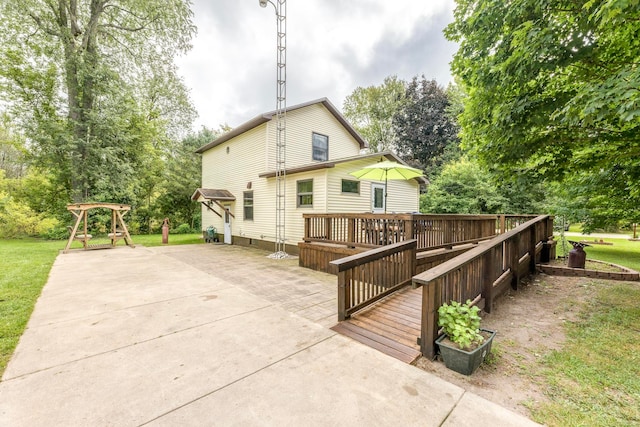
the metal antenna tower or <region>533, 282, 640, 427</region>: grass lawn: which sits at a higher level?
the metal antenna tower

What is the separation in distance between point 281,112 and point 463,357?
925 cm

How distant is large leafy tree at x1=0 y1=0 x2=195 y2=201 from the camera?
12781 millimetres

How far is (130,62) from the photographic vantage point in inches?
597

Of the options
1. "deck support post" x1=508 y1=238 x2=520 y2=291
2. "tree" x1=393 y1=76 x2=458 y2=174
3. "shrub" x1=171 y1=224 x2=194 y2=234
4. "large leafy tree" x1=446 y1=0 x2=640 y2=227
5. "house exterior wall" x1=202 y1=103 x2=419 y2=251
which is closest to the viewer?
"large leafy tree" x1=446 y1=0 x2=640 y2=227

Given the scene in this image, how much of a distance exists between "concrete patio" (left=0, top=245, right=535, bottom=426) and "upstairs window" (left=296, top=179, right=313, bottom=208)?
4708 mm

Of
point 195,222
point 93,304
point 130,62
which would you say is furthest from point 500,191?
point 130,62

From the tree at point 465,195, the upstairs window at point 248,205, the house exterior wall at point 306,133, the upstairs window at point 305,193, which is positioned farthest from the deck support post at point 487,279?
the tree at point 465,195

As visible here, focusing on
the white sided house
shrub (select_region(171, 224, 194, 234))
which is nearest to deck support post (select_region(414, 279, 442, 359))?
the white sided house

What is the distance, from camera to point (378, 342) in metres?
3.03

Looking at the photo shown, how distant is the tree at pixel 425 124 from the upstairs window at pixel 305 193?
16.5 m

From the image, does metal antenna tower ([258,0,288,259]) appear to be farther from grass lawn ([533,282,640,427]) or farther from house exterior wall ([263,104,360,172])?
grass lawn ([533,282,640,427])

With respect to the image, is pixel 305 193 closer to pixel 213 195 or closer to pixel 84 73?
pixel 213 195

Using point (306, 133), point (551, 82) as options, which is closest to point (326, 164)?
point (306, 133)

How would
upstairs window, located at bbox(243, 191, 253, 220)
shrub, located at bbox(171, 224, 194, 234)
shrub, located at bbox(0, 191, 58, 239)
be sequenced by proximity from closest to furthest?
upstairs window, located at bbox(243, 191, 253, 220) < shrub, located at bbox(0, 191, 58, 239) < shrub, located at bbox(171, 224, 194, 234)
